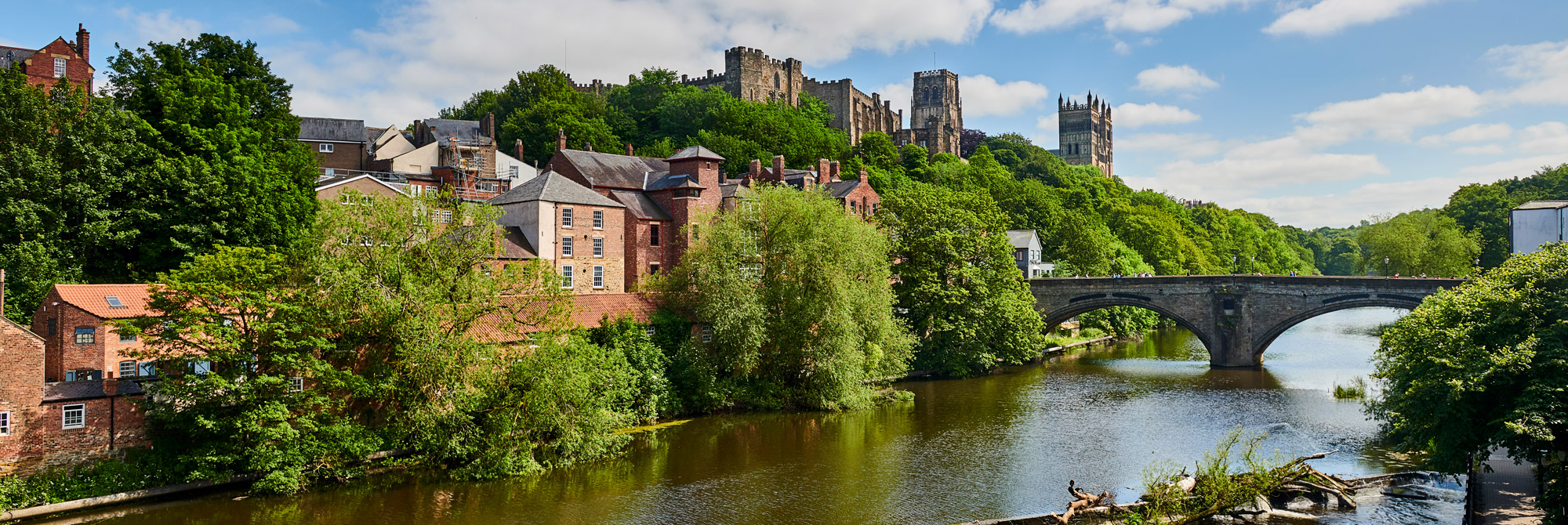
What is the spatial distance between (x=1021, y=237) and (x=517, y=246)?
3685 cm

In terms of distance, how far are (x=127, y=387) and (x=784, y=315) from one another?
19163 millimetres

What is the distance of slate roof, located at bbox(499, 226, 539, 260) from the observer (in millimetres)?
35594

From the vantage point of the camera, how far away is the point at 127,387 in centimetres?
2247

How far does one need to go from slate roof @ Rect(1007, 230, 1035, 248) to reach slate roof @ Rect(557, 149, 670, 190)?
86.6ft

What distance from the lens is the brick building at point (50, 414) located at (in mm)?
20797

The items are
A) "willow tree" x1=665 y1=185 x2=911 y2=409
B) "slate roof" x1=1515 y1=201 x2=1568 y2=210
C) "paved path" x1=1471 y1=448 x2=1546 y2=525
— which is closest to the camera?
"paved path" x1=1471 y1=448 x2=1546 y2=525

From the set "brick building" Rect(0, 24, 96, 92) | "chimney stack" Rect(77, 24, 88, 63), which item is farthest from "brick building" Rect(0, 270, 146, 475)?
"chimney stack" Rect(77, 24, 88, 63)

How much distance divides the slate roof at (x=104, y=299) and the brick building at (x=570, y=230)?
1216 cm

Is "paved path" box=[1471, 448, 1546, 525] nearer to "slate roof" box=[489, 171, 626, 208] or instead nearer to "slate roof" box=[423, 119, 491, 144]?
"slate roof" box=[489, 171, 626, 208]

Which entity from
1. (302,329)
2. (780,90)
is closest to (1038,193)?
(780,90)

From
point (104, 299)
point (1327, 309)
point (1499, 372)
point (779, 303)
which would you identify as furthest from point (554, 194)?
point (1327, 309)

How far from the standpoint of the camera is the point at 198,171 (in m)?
Answer: 30.9

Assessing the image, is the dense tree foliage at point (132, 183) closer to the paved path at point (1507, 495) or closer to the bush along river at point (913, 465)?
the bush along river at point (913, 465)

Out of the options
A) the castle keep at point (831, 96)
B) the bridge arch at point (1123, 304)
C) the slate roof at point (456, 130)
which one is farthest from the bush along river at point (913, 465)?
the castle keep at point (831, 96)
